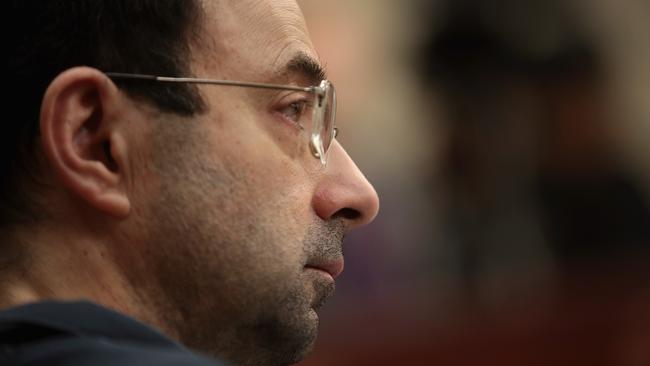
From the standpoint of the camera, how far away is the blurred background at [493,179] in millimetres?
4703

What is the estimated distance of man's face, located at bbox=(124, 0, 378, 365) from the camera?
1.80 m

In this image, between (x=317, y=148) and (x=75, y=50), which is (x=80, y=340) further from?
(x=317, y=148)

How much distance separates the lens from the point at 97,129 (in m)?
1.78

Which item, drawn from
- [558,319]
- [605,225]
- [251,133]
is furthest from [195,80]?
[605,225]

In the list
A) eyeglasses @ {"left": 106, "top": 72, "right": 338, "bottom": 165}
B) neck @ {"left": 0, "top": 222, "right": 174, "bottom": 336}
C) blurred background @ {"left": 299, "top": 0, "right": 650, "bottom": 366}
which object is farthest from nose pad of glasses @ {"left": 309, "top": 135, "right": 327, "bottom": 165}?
blurred background @ {"left": 299, "top": 0, "right": 650, "bottom": 366}

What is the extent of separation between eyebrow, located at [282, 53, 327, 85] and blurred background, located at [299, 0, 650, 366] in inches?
99.1

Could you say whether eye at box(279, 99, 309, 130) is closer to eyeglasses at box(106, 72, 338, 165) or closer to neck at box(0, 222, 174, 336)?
eyeglasses at box(106, 72, 338, 165)

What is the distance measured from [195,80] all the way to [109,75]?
0.46 ft

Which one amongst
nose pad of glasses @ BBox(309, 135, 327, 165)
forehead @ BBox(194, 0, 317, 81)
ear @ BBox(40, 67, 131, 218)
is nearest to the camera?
ear @ BBox(40, 67, 131, 218)

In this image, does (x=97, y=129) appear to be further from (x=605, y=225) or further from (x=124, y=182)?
(x=605, y=225)

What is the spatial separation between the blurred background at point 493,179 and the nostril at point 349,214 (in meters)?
2.42

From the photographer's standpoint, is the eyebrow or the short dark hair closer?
the short dark hair

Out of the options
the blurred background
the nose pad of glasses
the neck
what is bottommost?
the neck

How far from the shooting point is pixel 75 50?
5.83 feet
